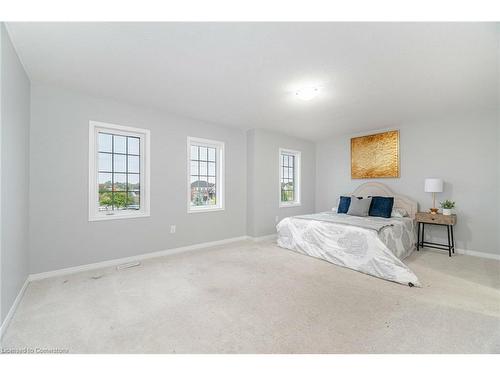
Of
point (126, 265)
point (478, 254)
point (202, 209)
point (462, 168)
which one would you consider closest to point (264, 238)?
point (202, 209)

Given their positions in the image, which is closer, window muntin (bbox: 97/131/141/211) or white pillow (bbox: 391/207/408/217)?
window muntin (bbox: 97/131/141/211)

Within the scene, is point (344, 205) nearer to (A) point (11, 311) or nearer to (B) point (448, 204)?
(B) point (448, 204)

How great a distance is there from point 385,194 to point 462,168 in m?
1.24

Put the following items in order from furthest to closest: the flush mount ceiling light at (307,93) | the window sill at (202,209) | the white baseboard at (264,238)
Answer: the white baseboard at (264,238)
the window sill at (202,209)
the flush mount ceiling light at (307,93)

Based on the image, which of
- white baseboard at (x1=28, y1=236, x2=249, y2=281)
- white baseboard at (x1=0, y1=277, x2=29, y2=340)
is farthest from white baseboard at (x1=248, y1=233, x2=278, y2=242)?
white baseboard at (x1=0, y1=277, x2=29, y2=340)

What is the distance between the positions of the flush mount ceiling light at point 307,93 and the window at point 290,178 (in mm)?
2429

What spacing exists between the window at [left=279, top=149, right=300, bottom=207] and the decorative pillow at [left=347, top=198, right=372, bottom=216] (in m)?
1.52

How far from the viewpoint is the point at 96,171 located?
3.15 meters

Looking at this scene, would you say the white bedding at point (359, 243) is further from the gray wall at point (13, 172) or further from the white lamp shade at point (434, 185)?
the gray wall at point (13, 172)

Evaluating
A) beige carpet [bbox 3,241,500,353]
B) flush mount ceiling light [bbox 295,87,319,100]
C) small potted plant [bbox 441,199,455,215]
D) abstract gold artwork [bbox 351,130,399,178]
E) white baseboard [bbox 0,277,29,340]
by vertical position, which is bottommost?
beige carpet [bbox 3,241,500,353]

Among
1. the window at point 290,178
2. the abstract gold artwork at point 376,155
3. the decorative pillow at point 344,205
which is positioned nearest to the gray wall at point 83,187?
the window at point 290,178

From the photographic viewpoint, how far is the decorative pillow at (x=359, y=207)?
165 inches

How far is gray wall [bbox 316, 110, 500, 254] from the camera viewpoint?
3.54 metres

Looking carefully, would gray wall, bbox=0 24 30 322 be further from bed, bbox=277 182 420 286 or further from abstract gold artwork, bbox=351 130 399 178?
abstract gold artwork, bbox=351 130 399 178
